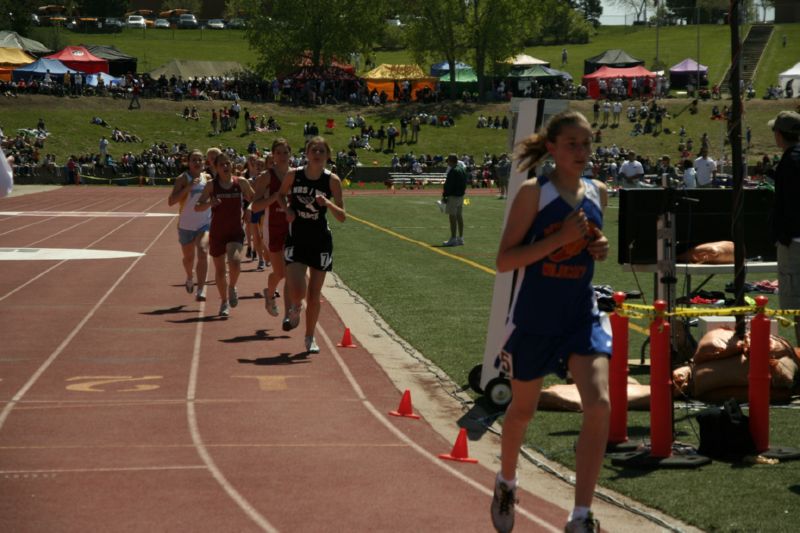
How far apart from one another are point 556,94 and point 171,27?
6872 cm

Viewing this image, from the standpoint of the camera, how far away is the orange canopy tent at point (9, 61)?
82.6m

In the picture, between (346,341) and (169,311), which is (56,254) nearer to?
(169,311)

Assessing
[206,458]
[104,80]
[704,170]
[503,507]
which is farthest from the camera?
[104,80]

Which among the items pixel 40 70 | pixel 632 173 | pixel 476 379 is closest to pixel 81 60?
pixel 40 70

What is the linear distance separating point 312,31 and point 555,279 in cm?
9244

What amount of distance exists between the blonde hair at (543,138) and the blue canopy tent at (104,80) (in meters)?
78.6

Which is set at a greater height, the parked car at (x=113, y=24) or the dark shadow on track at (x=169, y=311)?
the parked car at (x=113, y=24)

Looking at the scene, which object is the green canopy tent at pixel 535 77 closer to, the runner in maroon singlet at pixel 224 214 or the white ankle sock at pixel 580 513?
the runner in maroon singlet at pixel 224 214

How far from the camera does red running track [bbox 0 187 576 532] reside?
6.66 metres

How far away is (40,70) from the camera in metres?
79.6

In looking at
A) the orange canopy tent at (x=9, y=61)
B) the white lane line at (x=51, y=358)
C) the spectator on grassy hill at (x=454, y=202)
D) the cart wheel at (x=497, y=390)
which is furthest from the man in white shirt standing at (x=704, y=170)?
the orange canopy tent at (x=9, y=61)

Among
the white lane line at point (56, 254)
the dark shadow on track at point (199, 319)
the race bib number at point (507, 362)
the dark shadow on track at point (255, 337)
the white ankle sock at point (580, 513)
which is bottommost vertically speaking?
the white lane line at point (56, 254)

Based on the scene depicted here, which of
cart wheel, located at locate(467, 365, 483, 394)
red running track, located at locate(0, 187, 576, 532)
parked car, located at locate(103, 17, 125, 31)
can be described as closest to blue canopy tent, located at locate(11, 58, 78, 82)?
parked car, located at locate(103, 17, 125, 31)

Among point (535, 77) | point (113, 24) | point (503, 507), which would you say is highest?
point (113, 24)
